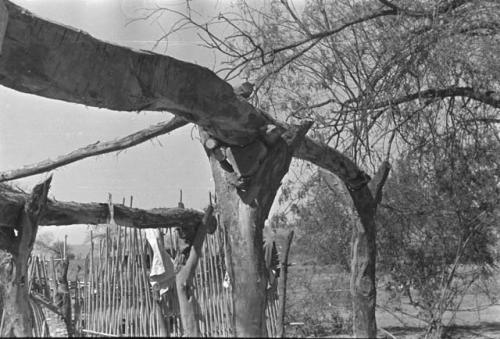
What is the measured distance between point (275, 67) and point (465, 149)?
317 cm

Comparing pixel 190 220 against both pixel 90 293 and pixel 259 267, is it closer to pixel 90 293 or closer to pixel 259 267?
pixel 90 293

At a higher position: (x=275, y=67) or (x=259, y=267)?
(x=275, y=67)

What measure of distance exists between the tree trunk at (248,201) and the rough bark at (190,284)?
2389mm

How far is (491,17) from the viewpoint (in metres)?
7.69

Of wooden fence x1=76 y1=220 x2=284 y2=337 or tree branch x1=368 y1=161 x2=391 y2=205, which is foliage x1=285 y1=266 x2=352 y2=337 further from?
tree branch x1=368 y1=161 x2=391 y2=205

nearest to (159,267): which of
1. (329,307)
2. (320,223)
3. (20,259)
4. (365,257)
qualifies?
(365,257)

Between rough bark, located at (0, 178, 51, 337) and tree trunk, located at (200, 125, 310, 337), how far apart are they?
6.63 ft

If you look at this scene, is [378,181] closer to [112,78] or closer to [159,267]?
[159,267]

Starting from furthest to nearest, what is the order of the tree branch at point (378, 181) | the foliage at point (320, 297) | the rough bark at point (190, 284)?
the foliage at point (320, 297), the rough bark at point (190, 284), the tree branch at point (378, 181)

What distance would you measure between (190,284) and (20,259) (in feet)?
7.74

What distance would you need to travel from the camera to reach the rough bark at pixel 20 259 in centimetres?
523

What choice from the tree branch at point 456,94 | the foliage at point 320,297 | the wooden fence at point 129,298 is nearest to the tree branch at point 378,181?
the tree branch at point 456,94

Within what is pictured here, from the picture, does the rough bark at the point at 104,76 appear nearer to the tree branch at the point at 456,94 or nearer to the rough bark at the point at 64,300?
the tree branch at the point at 456,94

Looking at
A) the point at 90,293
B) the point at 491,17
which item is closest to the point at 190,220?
the point at 90,293
